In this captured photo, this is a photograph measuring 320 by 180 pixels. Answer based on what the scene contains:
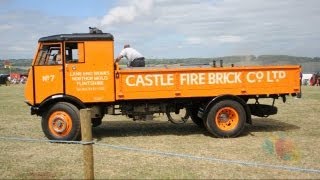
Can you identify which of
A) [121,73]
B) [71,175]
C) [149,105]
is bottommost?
[71,175]

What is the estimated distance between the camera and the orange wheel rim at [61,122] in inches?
445

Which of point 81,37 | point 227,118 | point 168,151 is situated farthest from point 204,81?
point 81,37

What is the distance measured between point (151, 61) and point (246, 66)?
2.54 metres

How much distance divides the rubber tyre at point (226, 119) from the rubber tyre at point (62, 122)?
10.1 ft

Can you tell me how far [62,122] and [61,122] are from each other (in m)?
0.03

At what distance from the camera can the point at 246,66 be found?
11898 millimetres

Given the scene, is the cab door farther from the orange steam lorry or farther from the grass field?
the grass field

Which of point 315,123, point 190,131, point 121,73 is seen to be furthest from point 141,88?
point 315,123

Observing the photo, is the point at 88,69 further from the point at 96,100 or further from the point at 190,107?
the point at 190,107

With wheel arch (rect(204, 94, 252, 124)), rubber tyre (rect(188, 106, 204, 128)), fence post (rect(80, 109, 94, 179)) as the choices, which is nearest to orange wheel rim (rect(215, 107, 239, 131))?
wheel arch (rect(204, 94, 252, 124))

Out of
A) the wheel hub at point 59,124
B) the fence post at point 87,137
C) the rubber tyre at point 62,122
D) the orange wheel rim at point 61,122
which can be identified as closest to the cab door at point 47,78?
the rubber tyre at point 62,122

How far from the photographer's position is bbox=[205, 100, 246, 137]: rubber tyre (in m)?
11.7

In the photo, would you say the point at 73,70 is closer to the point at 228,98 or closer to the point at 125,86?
the point at 125,86

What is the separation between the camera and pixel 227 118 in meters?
11.9
